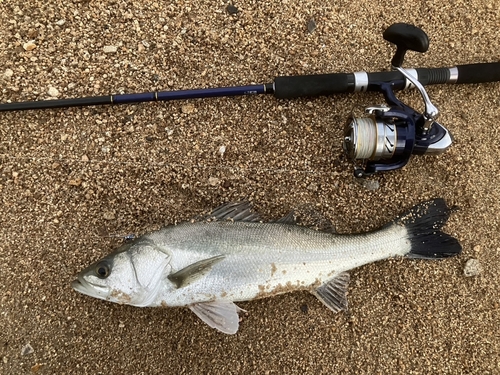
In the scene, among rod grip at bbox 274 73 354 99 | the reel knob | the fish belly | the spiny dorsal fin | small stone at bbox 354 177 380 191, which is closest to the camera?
the reel knob

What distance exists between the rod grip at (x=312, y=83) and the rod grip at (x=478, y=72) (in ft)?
2.28

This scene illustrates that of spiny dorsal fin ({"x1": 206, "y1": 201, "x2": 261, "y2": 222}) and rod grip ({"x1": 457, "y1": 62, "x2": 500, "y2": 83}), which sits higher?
rod grip ({"x1": 457, "y1": 62, "x2": 500, "y2": 83})

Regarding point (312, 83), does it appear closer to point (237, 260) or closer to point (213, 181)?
point (213, 181)

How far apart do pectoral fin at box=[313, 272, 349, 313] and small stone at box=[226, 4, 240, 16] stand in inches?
69.4

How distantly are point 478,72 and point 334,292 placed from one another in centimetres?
161

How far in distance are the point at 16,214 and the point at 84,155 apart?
0.53 m

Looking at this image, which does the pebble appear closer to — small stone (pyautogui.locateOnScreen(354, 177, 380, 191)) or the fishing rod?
the fishing rod

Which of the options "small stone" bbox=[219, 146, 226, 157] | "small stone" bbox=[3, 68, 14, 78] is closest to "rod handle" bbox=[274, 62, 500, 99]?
"small stone" bbox=[219, 146, 226, 157]

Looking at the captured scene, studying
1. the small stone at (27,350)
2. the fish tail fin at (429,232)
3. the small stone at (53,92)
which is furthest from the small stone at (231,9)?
the small stone at (27,350)

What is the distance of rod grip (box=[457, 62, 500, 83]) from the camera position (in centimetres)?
240

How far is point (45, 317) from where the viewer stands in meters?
2.31

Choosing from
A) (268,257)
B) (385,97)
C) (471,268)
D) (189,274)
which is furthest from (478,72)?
(189,274)

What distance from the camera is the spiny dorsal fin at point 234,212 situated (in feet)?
7.34

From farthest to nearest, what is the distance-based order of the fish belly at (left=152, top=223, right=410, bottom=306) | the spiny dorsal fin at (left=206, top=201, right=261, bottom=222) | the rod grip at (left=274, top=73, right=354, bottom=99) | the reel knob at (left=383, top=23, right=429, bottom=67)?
the rod grip at (left=274, top=73, right=354, bottom=99), the spiny dorsal fin at (left=206, top=201, right=261, bottom=222), the fish belly at (left=152, top=223, right=410, bottom=306), the reel knob at (left=383, top=23, right=429, bottom=67)
